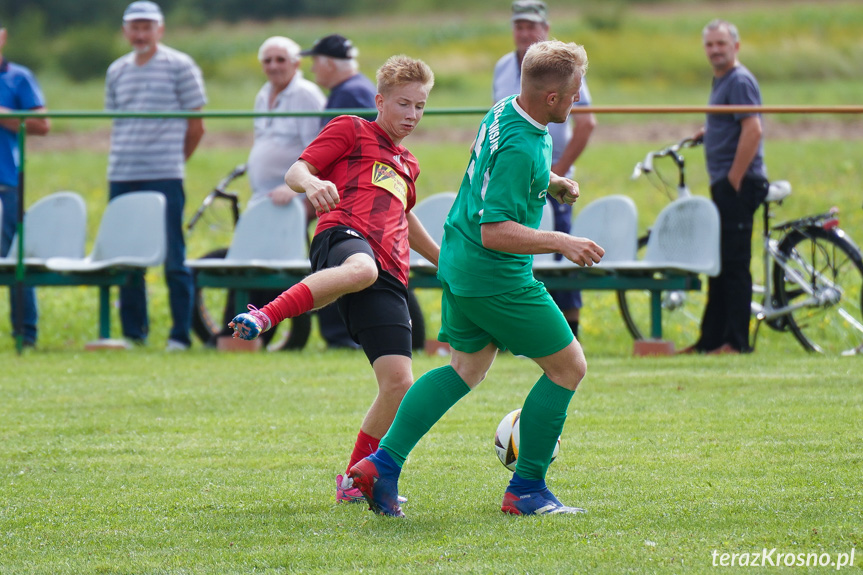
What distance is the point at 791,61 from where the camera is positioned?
141ft

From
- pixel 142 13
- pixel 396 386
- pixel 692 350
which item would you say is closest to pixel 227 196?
pixel 142 13

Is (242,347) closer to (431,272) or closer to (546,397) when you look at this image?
(431,272)

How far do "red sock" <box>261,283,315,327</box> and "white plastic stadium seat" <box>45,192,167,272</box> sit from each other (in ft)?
16.9

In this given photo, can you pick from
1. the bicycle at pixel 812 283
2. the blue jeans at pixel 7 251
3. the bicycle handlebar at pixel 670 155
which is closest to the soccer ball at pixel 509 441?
the bicycle at pixel 812 283

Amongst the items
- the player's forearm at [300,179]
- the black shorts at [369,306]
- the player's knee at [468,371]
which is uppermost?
the player's forearm at [300,179]

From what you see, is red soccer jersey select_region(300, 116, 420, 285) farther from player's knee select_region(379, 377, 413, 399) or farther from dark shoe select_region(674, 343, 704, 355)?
dark shoe select_region(674, 343, 704, 355)

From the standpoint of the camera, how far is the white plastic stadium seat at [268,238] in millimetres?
9398

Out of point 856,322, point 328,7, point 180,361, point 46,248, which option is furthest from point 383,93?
point 328,7

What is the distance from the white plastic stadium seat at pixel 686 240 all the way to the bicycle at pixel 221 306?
98.1 inches

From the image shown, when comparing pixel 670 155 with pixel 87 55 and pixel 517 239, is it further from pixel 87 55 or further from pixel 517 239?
pixel 87 55

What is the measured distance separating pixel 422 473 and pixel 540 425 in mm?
957

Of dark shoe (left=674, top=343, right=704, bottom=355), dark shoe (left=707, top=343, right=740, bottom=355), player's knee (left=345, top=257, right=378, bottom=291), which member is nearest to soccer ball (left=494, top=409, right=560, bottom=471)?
player's knee (left=345, top=257, right=378, bottom=291)

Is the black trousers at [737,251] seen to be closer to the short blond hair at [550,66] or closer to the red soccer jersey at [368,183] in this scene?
the red soccer jersey at [368,183]

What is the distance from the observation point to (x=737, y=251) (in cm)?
870
